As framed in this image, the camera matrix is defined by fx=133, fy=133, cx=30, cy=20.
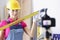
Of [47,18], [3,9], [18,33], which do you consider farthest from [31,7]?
[47,18]

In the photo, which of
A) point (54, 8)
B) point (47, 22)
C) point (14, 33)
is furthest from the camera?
point (54, 8)

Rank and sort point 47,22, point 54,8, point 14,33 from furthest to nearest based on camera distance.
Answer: point 54,8
point 14,33
point 47,22

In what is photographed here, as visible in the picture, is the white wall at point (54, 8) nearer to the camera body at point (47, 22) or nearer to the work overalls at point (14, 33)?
the work overalls at point (14, 33)

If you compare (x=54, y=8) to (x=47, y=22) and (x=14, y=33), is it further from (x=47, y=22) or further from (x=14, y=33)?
(x=47, y=22)

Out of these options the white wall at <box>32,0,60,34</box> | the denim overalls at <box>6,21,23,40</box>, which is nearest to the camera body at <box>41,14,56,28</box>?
the denim overalls at <box>6,21,23,40</box>

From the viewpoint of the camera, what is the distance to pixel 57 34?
141cm

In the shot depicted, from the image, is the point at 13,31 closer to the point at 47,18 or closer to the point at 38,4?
the point at 47,18

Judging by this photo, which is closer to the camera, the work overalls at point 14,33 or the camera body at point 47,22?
the camera body at point 47,22

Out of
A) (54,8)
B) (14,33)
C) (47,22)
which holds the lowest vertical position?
(14,33)

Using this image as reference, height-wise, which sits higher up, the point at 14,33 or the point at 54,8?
the point at 54,8

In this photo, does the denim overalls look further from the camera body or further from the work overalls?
the camera body

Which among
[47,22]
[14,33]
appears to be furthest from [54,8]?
[47,22]

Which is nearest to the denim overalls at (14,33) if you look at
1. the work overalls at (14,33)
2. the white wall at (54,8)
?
the work overalls at (14,33)

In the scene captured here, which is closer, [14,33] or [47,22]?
[47,22]
